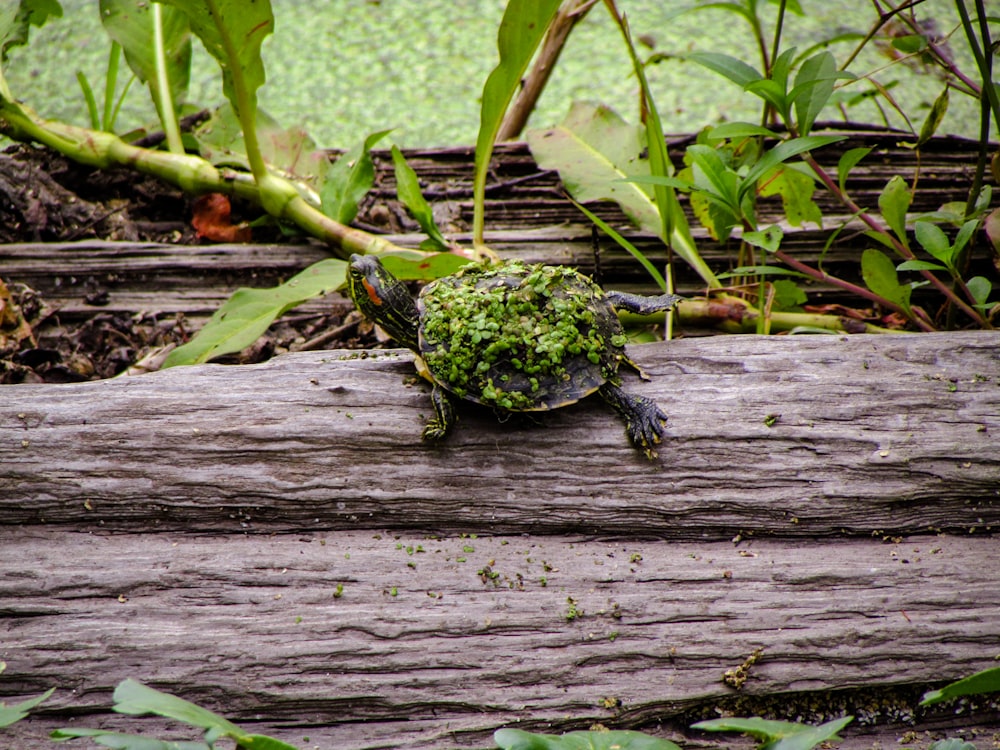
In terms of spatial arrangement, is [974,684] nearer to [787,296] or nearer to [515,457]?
[515,457]

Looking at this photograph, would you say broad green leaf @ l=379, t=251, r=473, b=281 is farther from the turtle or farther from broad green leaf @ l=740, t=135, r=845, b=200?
broad green leaf @ l=740, t=135, r=845, b=200

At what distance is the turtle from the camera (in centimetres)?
188

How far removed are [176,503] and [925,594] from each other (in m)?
1.77

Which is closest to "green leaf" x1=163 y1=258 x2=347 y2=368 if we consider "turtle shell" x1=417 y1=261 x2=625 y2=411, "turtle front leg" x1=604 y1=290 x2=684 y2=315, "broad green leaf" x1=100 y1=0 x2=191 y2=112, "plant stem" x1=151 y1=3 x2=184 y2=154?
"turtle shell" x1=417 y1=261 x2=625 y2=411

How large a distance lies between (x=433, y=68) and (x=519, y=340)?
2.92 metres

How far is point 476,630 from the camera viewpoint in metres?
1.65

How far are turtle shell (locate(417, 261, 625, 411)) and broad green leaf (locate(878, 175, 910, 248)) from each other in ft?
3.10

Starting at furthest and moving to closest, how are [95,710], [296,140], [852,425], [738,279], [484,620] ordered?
1. [296,140]
2. [738,279]
3. [852,425]
4. [484,620]
5. [95,710]

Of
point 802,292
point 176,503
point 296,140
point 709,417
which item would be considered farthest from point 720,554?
point 296,140

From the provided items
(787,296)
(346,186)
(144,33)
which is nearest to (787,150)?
(787,296)

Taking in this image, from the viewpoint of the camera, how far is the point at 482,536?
1.84 meters

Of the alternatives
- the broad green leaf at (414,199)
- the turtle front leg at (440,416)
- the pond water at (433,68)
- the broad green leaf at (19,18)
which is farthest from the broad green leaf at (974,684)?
the broad green leaf at (19,18)

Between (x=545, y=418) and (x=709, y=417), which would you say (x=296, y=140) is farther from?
(x=709, y=417)

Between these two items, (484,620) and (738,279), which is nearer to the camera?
(484,620)
